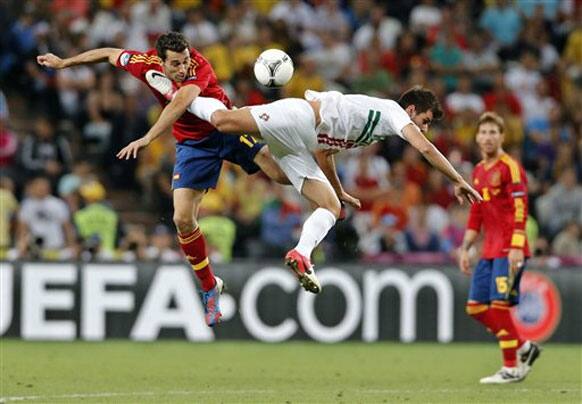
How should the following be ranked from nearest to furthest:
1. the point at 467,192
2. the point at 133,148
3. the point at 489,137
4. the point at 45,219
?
the point at 133,148 < the point at 467,192 < the point at 489,137 < the point at 45,219

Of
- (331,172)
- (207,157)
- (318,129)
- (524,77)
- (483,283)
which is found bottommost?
(483,283)

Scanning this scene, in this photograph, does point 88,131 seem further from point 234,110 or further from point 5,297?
point 234,110

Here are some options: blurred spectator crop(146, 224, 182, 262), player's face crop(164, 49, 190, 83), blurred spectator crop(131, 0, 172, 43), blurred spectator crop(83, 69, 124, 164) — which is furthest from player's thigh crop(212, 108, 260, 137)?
blurred spectator crop(131, 0, 172, 43)

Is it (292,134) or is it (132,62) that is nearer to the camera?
(292,134)

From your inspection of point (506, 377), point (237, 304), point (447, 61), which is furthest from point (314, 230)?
point (447, 61)

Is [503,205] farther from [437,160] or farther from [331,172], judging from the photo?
[437,160]

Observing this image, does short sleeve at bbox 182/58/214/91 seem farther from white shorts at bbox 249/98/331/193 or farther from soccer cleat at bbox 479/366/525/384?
soccer cleat at bbox 479/366/525/384

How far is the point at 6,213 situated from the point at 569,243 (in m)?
7.24

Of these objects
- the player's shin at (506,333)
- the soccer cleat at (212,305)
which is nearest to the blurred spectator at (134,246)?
the soccer cleat at (212,305)

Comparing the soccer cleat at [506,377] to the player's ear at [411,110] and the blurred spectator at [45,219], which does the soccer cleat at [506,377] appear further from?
the blurred spectator at [45,219]

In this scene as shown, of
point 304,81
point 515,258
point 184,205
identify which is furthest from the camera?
point 304,81

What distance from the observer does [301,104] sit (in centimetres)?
1200

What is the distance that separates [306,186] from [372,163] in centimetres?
877

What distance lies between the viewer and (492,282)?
543 inches
